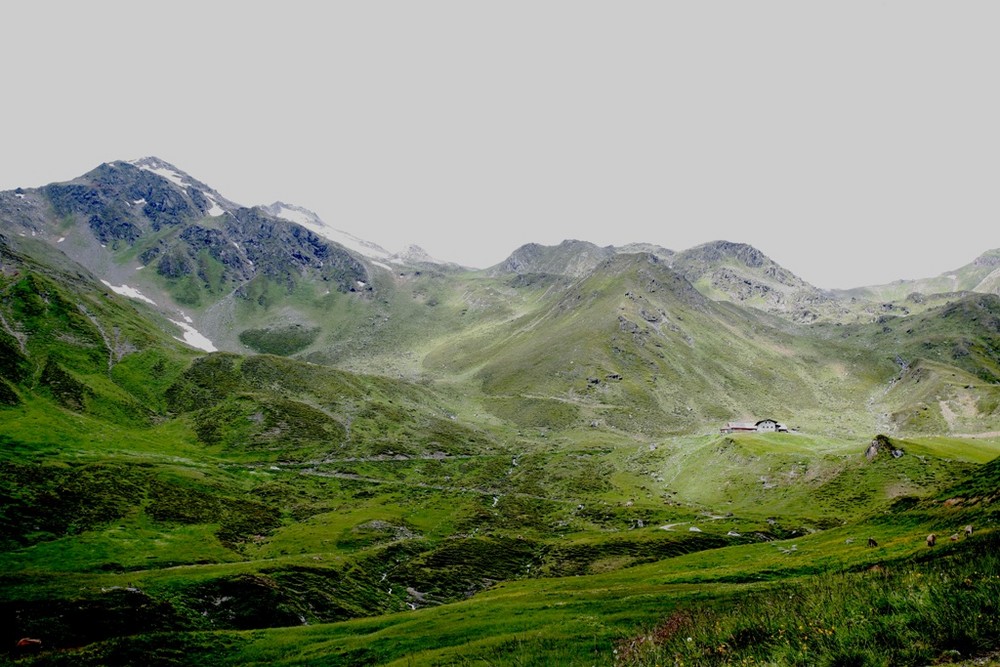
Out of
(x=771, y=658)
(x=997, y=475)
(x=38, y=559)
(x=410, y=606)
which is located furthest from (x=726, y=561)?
(x=38, y=559)

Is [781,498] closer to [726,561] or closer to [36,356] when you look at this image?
[726,561]

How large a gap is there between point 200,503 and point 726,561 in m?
102

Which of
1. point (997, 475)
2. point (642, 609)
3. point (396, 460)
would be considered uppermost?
point (997, 475)

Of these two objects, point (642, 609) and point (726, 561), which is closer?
point (642, 609)

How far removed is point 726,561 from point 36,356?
217 metres

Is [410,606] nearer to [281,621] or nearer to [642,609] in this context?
[281,621]

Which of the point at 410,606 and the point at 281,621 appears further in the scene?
the point at 410,606

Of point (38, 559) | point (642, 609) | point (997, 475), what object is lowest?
point (38, 559)

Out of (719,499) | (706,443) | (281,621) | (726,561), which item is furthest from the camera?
(706,443)

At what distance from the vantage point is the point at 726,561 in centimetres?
5762

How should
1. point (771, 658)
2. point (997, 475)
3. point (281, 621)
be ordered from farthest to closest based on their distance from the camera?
point (281, 621) < point (997, 475) < point (771, 658)

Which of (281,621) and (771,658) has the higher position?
(771,658)

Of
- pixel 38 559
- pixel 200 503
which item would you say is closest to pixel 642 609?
pixel 38 559

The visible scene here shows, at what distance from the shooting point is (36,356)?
166m
